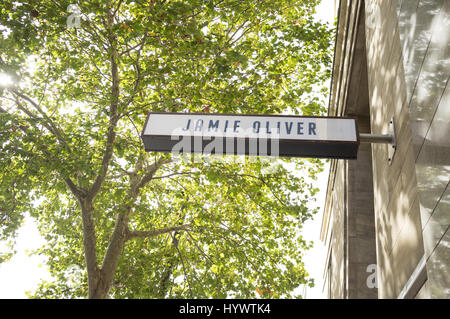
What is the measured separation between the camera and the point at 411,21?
3.12 meters

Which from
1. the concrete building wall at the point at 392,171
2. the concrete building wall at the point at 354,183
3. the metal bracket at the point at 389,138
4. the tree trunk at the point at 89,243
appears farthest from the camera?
the tree trunk at the point at 89,243

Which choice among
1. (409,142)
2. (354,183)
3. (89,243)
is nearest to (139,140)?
(89,243)

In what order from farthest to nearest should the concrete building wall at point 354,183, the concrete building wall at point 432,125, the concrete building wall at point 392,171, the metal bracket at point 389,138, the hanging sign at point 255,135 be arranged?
the concrete building wall at point 354,183 → the metal bracket at point 389,138 → the hanging sign at point 255,135 → the concrete building wall at point 392,171 → the concrete building wall at point 432,125

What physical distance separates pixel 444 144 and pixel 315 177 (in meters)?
10.3

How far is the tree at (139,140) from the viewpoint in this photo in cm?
866

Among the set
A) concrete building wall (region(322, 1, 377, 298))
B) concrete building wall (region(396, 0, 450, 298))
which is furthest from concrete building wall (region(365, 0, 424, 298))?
concrete building wall (region(322, 1, 377, 298))

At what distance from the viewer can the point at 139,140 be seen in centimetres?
1105

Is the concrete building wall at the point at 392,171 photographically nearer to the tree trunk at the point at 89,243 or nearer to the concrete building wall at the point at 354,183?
the concrete building wall at the point at 354,183

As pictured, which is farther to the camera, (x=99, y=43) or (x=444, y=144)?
(x=99, y=43)

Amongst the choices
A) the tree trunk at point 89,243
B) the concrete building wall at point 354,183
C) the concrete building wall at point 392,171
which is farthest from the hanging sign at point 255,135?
the tree trunk at point 89,243

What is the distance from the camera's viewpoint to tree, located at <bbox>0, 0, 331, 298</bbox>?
8.66 m
